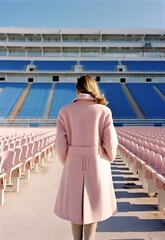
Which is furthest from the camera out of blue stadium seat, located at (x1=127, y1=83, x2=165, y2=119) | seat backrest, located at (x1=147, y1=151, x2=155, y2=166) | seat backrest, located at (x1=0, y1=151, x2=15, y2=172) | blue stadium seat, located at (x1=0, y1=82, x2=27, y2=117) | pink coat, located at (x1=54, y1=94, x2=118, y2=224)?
blue stadium seat, located at (x1=0, y1=82, x2=27, y2=117)

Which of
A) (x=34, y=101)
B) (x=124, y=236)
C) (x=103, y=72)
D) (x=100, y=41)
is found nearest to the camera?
(x=124, y=236)

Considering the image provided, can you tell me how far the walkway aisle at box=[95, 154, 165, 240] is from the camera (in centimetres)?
404

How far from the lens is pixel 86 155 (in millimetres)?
2979

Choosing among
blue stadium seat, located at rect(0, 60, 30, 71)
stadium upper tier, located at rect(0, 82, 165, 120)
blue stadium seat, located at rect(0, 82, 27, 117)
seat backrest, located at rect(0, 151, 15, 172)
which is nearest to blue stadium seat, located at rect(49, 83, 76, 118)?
stadium upper tier, located at rect(0, 82, 165, 120)

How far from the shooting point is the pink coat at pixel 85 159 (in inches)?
117

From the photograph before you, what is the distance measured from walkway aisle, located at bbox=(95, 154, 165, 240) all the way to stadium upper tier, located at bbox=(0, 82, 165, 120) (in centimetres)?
2796

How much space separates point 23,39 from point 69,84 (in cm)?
969

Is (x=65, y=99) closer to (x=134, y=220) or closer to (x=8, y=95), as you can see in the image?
(x=8, y=95)

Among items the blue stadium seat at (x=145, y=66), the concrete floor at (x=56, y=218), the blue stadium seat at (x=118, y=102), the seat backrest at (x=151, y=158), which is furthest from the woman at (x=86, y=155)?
the blue stadium seat at (x=145, y=66)

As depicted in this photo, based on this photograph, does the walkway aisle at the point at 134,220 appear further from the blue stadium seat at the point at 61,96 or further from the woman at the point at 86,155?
the blue stadium seat at the point at 61,96

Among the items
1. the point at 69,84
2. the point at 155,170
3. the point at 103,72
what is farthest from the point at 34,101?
the point at 155,170

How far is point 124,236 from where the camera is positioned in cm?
402

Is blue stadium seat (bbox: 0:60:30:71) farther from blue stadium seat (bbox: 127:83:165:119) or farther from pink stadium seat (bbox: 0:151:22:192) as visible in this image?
pink stadium seat (bbox: 0:151:22:192)

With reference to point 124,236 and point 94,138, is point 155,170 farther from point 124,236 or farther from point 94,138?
point 94,138
